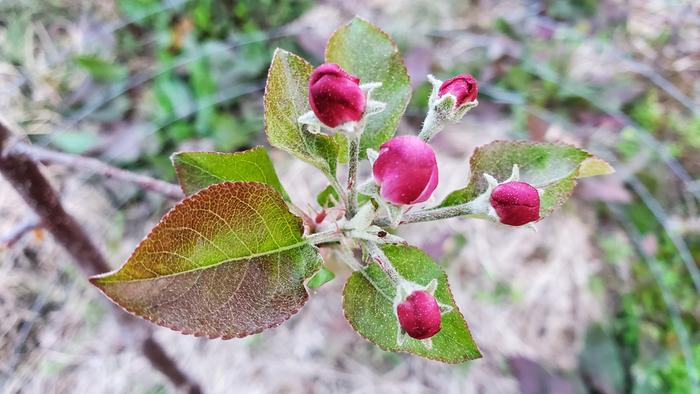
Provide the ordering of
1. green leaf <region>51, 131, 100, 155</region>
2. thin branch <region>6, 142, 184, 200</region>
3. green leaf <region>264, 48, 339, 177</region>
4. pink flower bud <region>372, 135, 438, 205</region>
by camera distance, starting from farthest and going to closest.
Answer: green leaf <region>51, 131, 100, 155</region>, thin branch <region>6, 142, 184, 200</region>, green leaf <region>264, 48, 339, 177</region>, pink flower bud <region>372, 135, 438, 205</region>

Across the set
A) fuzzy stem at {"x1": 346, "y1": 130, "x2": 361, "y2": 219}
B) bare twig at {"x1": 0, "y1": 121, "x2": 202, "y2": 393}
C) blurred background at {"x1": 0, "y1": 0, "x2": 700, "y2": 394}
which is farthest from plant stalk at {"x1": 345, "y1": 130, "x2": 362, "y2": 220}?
blurred background at {"x1": 0, "y1": 0, "x2": 700, "y2": 394}

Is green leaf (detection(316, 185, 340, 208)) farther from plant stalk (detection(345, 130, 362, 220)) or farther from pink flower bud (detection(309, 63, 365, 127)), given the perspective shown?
pink flower bud (detection(309, 63, 365, 127))

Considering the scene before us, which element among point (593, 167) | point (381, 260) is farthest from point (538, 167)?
point (381, 260)

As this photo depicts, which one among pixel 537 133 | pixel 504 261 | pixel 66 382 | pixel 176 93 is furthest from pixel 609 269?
pixel 66 382

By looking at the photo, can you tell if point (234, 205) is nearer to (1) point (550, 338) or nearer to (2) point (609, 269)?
(1) point (550, 338)

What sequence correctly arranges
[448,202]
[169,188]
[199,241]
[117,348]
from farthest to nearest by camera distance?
[117,348] → [169,188] → [448,202] → [199,241]

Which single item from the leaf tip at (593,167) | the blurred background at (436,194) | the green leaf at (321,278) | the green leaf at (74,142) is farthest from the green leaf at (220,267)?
the green leaf at (74,142)

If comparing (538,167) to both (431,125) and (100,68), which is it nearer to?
(431,125)
